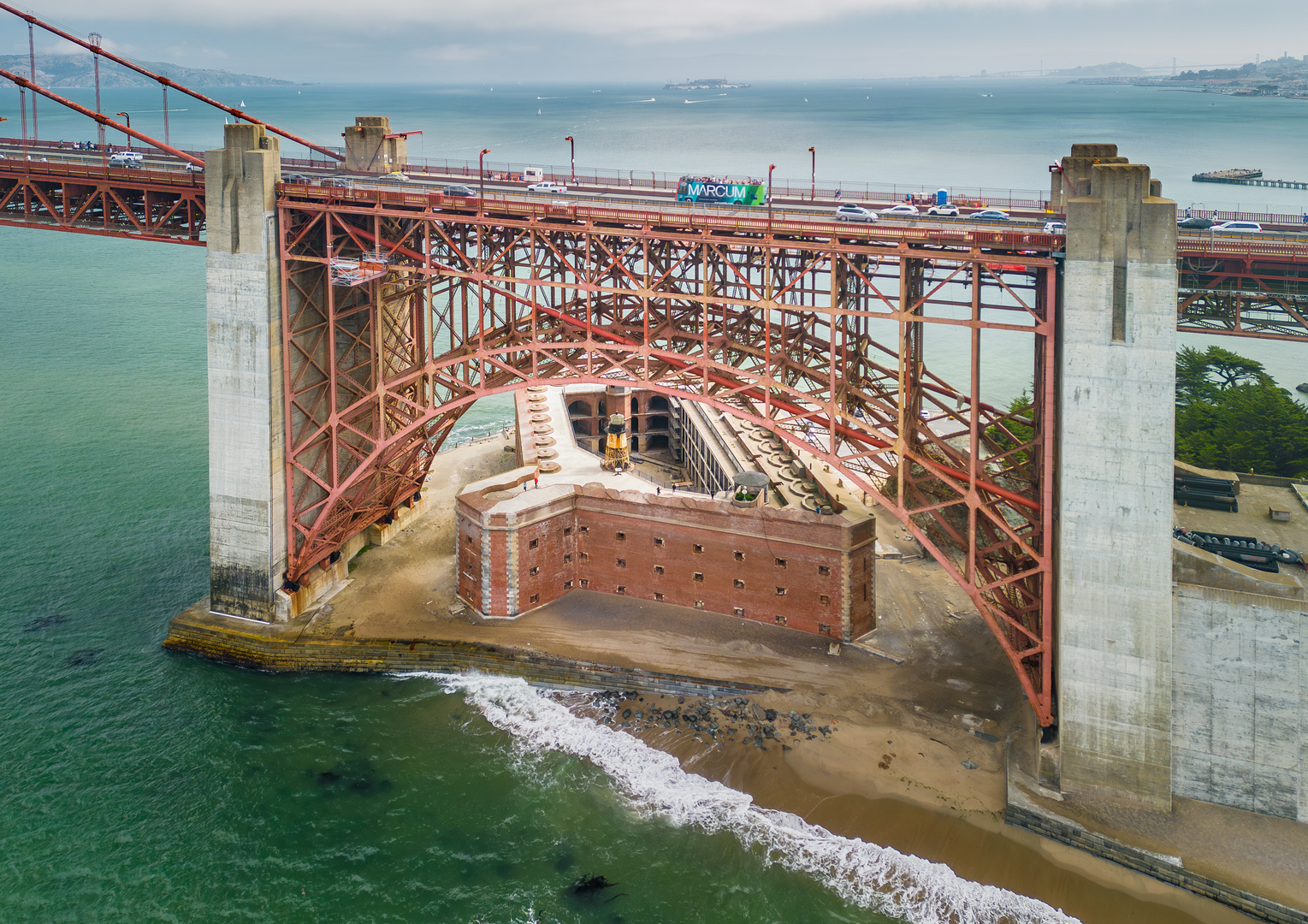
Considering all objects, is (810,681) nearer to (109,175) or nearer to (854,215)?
(854,215)

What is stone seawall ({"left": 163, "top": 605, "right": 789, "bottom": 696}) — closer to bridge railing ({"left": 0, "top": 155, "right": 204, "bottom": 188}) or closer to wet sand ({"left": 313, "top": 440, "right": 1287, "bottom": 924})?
wet sand ({"left": 313, "top": 440, "right": 1287, "bottom": 924})

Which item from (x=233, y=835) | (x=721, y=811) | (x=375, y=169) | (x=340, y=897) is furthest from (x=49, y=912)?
(x=375, y=169)

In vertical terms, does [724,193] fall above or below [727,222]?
above

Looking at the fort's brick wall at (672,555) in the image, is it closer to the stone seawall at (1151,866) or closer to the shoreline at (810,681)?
the shoreline at (810,681)

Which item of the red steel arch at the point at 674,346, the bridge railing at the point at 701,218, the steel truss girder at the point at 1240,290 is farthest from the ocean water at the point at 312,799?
the steel truss girder at the point at 1240,290

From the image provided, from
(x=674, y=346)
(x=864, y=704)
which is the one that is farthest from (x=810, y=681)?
(x=674, y=346)

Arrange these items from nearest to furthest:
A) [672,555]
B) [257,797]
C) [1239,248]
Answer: [1239,248] → [257,797] → [672,555]

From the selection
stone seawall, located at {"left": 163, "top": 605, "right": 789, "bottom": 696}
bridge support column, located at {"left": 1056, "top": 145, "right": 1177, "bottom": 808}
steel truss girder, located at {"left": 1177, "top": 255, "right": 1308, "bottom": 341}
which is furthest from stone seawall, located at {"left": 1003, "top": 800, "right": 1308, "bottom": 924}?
steel truss girder, located at {"left": 1177, "top": 255, "right": 1308, "bottom": 341}
